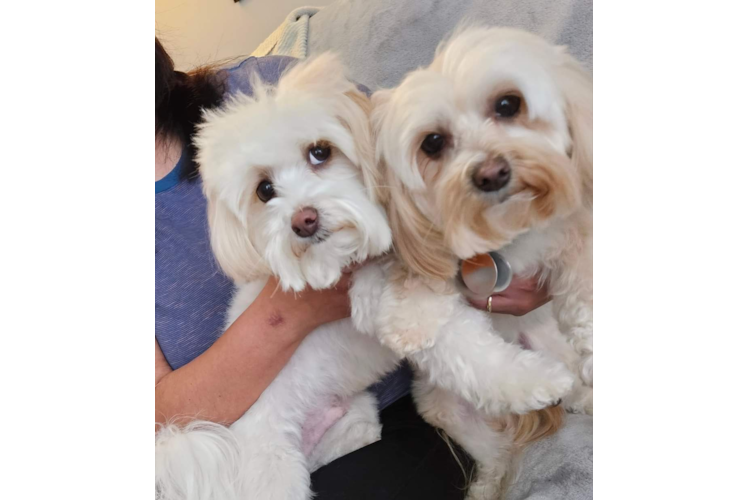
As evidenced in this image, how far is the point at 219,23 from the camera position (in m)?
2.44

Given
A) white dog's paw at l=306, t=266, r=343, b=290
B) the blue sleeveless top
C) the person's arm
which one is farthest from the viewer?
Result: the blue sleeveless top

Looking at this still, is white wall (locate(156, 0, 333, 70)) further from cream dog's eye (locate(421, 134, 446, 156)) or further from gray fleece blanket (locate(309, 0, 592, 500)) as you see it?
cream dog's eye (locate(421, 134, 446, 156))

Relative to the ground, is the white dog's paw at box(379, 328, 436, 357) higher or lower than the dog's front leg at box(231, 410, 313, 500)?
higher

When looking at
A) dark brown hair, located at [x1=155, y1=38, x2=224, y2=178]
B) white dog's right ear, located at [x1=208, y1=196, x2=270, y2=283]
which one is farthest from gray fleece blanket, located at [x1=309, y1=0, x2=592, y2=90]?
white dog's right ear, located at [x1=208, y1=196, x2=270, y2=283]

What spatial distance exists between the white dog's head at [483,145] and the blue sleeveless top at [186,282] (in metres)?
0.50

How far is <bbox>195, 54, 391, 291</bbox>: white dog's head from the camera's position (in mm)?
826

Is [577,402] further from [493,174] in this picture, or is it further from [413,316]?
Answer: [493,174]

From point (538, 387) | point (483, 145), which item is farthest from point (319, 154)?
point (538, 387)

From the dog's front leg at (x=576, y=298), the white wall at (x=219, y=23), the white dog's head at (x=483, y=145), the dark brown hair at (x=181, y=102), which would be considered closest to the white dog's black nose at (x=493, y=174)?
the white dog's head at (x=483, y=145)

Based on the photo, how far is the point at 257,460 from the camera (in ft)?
3.19

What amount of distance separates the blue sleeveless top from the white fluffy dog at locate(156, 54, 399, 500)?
0.22 m

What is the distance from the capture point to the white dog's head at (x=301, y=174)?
0.83 metres

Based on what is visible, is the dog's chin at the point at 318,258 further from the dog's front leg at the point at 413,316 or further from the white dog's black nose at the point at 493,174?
the white dog's black nose at the point at 493,174

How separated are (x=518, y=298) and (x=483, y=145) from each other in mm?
315
